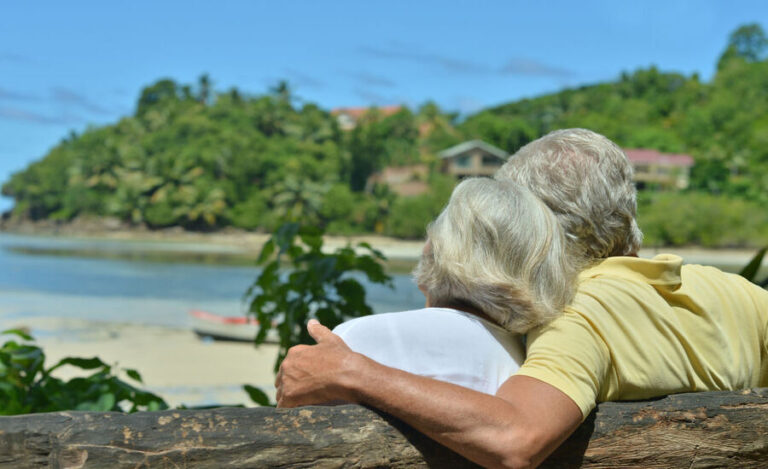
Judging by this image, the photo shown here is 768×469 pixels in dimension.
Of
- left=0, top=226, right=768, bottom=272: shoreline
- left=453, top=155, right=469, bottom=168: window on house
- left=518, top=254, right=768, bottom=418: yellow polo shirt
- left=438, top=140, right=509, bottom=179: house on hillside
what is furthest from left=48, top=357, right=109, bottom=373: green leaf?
left=453, top=155, right=469, bottom=168: window on house

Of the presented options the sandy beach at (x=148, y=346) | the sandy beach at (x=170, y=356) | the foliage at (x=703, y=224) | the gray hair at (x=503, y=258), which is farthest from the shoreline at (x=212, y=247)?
the gray hair at (x=503, y=258)

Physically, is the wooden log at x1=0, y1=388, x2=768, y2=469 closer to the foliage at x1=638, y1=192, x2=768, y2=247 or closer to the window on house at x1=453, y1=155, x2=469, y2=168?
the foliage at x1=638, y1=192, x2=768, y2=247

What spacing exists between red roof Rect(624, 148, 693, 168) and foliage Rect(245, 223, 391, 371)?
2595 inches

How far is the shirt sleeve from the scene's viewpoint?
140cm

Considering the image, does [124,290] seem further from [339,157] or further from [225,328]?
[339,157]

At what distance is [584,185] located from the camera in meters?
1.80

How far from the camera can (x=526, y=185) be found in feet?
5.96

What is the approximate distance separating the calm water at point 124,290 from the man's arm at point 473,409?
14.4 metres

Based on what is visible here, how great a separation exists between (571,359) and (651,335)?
274 millimetres

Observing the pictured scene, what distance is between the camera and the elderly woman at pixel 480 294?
5.02 feet

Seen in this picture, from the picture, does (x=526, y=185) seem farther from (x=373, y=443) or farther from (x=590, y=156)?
(x=373, y=443)

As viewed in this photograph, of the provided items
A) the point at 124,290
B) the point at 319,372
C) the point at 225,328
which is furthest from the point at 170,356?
the point at 124,290

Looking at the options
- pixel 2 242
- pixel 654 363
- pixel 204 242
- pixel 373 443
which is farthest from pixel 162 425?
pixel 2 242

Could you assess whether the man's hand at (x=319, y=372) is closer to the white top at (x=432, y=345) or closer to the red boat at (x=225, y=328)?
the white top at (x=432, y=345)
